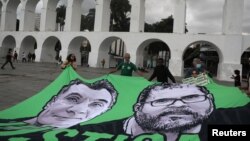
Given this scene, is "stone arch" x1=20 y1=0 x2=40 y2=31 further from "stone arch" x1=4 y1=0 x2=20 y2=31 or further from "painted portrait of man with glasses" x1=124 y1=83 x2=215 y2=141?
"painted portrait of man with glasses" x1=124 y1=83 x2=215 y2=141

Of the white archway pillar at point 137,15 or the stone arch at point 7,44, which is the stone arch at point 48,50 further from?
the white archway pillar at point 137,15

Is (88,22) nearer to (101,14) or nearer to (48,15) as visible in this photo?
(48,15)

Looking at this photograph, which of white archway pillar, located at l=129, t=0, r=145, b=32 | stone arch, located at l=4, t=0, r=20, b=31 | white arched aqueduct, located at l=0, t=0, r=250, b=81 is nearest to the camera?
white arched aqueduct, located at l=0, t=0, r=250, b=81

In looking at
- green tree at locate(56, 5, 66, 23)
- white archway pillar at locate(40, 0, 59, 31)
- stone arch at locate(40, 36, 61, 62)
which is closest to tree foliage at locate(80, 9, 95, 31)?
green tree at locate(56, 5, 66, 23)

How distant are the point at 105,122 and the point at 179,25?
78.7 ft

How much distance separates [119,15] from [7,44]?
21399mm

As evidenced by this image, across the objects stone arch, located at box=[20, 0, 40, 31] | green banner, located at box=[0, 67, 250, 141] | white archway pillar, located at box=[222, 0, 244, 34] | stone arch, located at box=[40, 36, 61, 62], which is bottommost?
green banner, located at box=[0, 67, 250, 141]

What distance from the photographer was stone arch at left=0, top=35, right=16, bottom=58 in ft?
138

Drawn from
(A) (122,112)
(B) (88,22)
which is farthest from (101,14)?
(B) (88,22)

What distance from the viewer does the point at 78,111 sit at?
582 cm

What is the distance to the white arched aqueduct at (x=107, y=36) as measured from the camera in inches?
1024

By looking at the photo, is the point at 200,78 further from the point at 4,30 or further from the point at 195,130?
the point at 4,30

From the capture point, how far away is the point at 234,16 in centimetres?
2602

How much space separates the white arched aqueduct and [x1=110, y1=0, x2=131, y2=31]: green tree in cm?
1842
